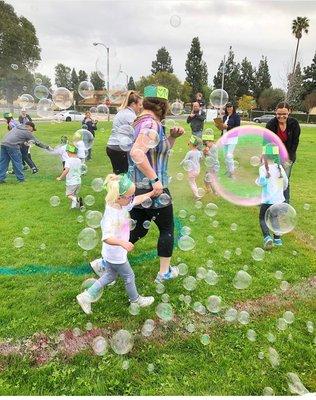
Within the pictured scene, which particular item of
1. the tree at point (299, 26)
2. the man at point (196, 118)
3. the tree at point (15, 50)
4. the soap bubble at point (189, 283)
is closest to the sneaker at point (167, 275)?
the soap bubble at point (189, 283)

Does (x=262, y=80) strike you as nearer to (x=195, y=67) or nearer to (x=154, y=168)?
(x=195, y=67)

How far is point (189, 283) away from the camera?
4.65 m

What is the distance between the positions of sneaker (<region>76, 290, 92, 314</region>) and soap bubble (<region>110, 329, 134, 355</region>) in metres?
0.52

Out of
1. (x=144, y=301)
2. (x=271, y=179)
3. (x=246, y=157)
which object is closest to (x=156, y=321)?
(x=144, y=301)

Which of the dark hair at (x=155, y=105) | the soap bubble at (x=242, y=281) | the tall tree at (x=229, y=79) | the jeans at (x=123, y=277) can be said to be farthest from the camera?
the tall tree at (x=229, y=79)

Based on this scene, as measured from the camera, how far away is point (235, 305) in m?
4.34

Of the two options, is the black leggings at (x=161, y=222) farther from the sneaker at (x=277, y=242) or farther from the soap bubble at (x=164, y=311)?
the sneaker at (x=277, y=242)

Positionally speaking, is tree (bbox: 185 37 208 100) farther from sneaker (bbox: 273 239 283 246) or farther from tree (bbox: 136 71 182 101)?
sneaker (bbox: 273 239 283 246)

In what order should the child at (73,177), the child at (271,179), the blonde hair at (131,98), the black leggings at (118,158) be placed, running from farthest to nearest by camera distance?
the child at (73,177) → the black leggings at (118,158) → the blonde hair at (131,98) → the child at (271,179)

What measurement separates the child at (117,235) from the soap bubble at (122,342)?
1.78ft

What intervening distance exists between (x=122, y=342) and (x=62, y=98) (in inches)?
241

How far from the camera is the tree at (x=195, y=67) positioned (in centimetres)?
7162

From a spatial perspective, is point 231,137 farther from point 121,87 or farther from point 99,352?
point 99,352

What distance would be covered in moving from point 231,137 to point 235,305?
3.62 metres
